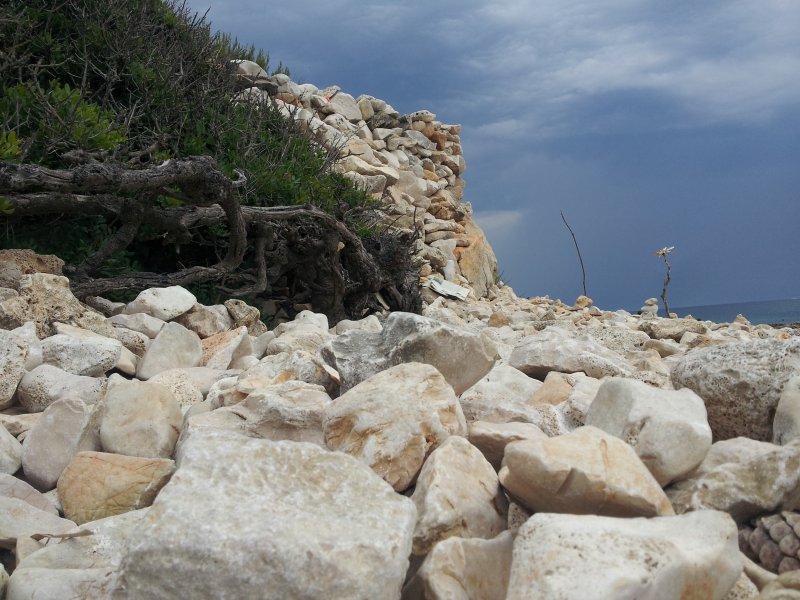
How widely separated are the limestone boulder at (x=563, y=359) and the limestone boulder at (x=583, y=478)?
1690mm

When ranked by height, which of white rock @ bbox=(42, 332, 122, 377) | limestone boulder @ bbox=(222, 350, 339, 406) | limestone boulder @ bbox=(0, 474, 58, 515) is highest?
limestone boulder @ bbox=(222, 350, 339, 406)

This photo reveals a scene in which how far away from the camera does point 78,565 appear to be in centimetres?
192

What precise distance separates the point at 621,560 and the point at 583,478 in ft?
1.07

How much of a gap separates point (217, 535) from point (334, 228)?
5.45 meters

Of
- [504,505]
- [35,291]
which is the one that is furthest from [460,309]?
[504,505]

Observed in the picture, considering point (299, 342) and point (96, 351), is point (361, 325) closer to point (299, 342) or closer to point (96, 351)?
point (299, 342)

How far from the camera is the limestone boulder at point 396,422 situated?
81.4 inches

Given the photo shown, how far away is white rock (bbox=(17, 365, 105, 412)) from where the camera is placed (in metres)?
3.11

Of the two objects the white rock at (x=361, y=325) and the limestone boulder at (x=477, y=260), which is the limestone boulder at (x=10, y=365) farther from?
the limestone boulder at (x=477, y=260)

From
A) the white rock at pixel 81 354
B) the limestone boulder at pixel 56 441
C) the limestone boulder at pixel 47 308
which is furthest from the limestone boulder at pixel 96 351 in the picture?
the limestone boulder at pixel 56 441

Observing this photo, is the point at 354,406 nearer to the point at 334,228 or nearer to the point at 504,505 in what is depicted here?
the point at 504,505

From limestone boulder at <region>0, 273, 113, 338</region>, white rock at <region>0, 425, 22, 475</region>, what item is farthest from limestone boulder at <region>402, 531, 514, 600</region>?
limestone boulder at <region>0, 273, 113, 338</region>

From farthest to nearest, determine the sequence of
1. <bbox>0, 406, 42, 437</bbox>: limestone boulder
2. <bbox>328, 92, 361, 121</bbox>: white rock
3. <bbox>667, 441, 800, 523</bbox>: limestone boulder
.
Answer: <bbox>328, 92, 361, 121</bbox>: white rock, <bbox>0, 406, 42, 437</bbox>: limestone boulder, <bbox>667, 441, 800, 523</bbox>: limestone boulder

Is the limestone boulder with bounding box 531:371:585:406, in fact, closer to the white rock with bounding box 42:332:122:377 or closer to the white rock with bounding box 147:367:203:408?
the white rock with bounding box 147:367:203:408
